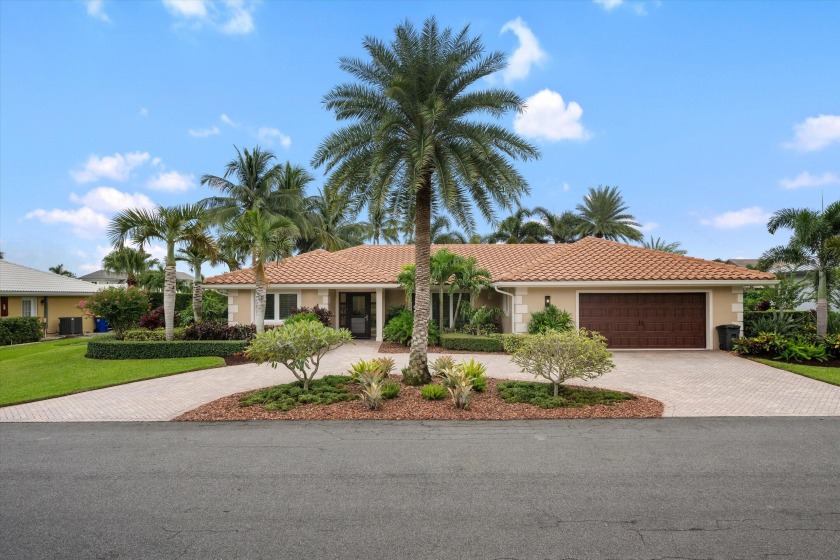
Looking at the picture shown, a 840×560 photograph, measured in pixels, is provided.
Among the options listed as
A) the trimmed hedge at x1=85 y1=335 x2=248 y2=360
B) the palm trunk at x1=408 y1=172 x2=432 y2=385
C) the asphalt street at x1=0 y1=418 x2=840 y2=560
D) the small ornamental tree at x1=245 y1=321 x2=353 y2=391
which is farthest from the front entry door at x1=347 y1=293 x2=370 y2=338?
Result: the asphalt street at x1=0 y1=418 x2=840 y2=560

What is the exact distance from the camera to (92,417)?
852 centimetres

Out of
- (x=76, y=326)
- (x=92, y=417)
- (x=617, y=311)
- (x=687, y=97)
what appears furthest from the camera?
(x=76, y=326)

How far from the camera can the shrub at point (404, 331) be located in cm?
1833

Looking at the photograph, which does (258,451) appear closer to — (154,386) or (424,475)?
(424,475)

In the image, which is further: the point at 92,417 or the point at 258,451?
the point at 92,417

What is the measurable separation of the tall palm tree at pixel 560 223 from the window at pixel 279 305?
27.5 metres

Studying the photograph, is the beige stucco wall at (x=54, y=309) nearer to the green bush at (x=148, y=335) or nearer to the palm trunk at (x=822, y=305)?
the green bush at (x=148, y=335)

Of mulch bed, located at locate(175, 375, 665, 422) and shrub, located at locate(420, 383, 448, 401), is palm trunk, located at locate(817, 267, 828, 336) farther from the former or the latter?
shrub, located at locate(420, 383, 448, 401)

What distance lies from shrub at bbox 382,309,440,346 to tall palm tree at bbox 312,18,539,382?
7489 mm

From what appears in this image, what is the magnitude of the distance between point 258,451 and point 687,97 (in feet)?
57.2

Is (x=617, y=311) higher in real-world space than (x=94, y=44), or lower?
lower

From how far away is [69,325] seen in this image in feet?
92.4

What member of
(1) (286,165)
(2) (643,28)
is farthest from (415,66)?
(1) (286,165)

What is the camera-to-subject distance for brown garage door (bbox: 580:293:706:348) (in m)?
17.7
